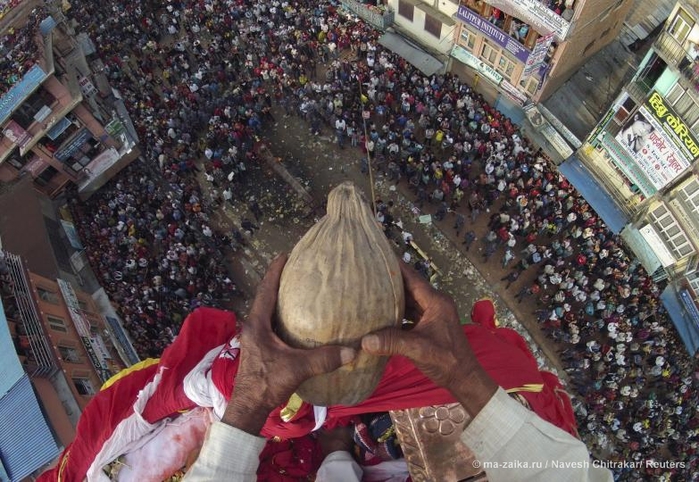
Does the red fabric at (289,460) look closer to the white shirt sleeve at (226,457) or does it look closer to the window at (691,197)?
the white shirt sleeve at (226,457)

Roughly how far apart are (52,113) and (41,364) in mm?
A: 11619

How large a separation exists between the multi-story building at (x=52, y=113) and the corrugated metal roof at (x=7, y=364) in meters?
10.1

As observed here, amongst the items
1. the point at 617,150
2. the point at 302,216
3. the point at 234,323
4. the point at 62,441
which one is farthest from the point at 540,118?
the point at 62,441

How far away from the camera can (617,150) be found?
18859 mm

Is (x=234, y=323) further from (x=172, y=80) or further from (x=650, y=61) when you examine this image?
(x=172, y=80)

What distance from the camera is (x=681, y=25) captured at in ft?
50.9

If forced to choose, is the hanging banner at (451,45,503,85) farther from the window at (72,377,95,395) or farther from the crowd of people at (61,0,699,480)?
the window at (72,377,95,395)

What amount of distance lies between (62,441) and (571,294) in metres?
17.8

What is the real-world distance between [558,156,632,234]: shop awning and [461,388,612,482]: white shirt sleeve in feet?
55.6

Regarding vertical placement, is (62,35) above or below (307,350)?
above

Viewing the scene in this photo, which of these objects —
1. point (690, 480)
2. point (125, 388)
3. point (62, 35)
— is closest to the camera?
point (125, 388)

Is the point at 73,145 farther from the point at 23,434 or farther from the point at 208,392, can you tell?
the point at 208,392

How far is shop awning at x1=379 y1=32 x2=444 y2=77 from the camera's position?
2361 cm

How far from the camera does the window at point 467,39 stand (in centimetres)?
2220
